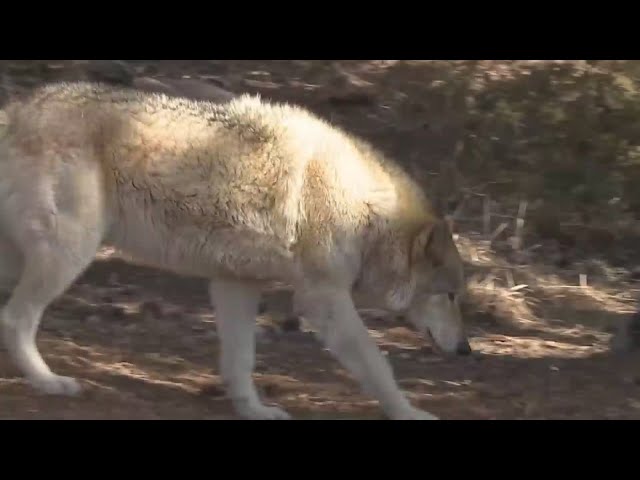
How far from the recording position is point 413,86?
475 inches

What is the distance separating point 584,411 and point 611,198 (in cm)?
431

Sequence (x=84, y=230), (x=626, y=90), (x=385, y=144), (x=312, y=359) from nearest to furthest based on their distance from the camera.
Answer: (x=84, y=230), (x=312, y=359), (x=626, y=90), (x=385, y=144)

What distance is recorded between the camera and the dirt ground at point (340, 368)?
6008 millimetres

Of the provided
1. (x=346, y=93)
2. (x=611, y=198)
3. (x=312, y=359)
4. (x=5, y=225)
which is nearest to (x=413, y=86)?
(x=346, y=93)

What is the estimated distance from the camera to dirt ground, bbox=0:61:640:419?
601 cm

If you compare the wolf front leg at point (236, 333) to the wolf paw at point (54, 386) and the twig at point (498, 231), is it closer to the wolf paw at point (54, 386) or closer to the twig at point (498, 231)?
the wolf paw at point (54, 386)

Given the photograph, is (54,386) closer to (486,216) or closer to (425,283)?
(425,283)

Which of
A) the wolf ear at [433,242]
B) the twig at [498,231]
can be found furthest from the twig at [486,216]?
the wolf ear at [433,242]

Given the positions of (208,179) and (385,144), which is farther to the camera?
(385,144)

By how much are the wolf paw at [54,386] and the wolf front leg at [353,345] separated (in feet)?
4.49

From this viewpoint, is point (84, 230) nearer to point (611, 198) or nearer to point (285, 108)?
point (285, 108)

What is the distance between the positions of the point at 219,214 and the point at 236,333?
0.77 m

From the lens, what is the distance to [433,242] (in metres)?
6.09
